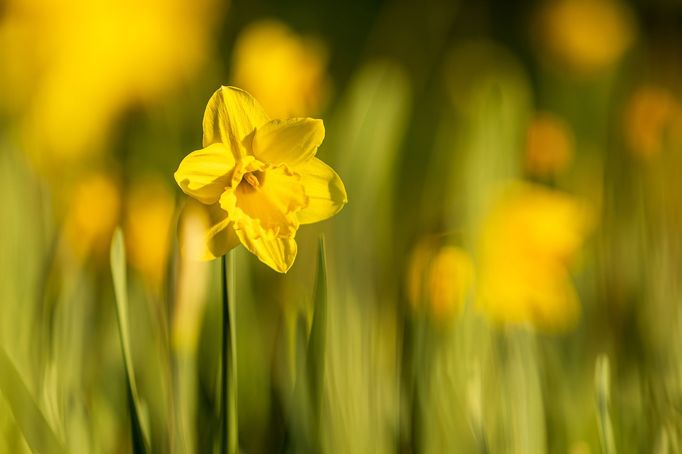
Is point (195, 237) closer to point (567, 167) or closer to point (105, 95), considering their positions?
point (567, 167)

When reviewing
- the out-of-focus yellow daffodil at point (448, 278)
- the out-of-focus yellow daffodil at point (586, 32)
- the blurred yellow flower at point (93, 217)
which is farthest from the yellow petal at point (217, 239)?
the out-of-focus yellow daffodil at point (586, 32)

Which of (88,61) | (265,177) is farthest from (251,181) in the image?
(88,61)

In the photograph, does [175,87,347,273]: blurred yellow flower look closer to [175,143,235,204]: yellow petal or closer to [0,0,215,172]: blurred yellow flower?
[175,143,235,204]: yellow petal

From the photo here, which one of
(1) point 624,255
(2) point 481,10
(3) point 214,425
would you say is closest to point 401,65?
(2) point 481,10

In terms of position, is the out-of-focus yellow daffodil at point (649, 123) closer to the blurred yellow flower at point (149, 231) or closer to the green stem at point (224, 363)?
the blurred yellow flower at point (149, 231)

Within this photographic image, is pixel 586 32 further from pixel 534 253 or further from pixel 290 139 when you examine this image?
pixel 290 139
